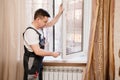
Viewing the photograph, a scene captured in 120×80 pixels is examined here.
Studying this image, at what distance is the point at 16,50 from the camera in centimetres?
290

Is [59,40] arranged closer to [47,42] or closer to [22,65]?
[47,42]

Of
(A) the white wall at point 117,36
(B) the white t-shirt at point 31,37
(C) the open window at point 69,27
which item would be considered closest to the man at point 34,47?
(B) the white t-shirt at point 31,37

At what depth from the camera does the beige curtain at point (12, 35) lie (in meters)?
2.86

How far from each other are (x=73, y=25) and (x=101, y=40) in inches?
22.3

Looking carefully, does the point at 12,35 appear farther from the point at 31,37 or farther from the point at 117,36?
the point at 117,36

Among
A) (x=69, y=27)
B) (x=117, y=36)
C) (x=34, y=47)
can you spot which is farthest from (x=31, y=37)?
(x=117, y=36)

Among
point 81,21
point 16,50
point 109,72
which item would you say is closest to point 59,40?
point 81,21

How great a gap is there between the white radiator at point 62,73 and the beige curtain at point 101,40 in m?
0.27

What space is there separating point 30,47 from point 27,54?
10 cm

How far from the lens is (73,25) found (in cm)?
301

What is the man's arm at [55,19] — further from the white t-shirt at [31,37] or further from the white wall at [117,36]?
the white wall at [117,36]

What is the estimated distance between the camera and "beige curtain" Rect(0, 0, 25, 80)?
9.39 ft

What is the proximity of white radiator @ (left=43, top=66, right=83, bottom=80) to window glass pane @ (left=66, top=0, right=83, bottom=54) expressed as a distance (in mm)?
258

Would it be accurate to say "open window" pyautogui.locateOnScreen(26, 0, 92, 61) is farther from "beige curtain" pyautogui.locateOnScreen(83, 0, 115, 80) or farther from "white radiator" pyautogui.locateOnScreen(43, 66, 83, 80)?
"beige curtain" pyautogui.locateOnScreen(83, 0, 115, 80)
